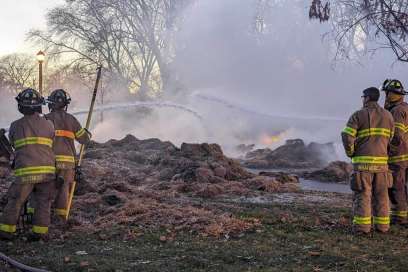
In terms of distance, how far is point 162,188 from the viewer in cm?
1041

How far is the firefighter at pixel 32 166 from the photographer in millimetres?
5914

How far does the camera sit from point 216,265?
4941 millimetres

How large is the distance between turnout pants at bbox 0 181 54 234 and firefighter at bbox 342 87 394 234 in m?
3.63

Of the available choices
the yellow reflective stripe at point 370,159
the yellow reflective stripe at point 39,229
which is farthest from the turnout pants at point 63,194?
the yellow reflective stripe at point 370,159

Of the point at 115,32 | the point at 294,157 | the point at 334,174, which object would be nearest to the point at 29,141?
the point at 334,174

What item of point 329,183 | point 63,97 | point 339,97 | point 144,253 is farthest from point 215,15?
point 144,253

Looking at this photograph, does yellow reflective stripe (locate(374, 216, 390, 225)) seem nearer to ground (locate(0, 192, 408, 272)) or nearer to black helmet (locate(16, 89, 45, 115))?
ground (locate(0, 192, 408, 272))

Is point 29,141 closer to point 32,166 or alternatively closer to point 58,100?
point 32,166

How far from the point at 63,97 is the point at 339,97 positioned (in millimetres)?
21206

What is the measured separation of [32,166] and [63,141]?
0.81m

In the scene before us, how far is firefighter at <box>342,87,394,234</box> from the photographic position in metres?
6.06

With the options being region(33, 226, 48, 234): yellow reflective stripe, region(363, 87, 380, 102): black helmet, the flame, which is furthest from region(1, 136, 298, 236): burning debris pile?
the flame

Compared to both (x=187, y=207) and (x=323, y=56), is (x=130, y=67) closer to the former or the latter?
(x=323, y=56)

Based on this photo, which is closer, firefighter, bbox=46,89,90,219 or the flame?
firefighter, bbox=46,89,90,219
